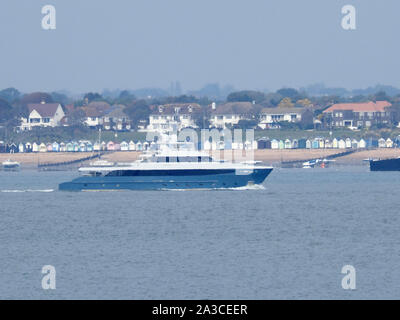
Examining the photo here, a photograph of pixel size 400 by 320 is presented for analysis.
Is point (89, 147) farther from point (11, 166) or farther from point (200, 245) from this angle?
point (200, 245)

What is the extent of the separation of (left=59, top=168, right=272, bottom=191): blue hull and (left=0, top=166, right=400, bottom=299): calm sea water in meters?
0.98

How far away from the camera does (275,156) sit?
179m

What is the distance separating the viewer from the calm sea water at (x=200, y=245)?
41.5 metres

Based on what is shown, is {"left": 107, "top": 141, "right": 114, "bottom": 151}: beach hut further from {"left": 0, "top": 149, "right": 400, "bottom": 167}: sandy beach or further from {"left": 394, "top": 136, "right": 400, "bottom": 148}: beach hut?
{"left": 394, "top": 136, "right": 400, "bottom": 148}: beach hut

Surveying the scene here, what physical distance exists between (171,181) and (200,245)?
107 ft

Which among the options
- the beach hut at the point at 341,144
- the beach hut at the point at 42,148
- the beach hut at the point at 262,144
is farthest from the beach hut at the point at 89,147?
the beach hut at the point at 341,144

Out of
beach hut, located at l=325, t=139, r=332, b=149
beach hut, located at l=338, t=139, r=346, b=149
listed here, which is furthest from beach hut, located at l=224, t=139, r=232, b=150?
beach hut, located at l=338, t=139, r=346, b=149

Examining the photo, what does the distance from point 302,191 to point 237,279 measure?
52.8 metres

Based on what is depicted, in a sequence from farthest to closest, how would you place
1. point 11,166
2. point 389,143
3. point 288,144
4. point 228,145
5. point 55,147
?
point 55,147 → point 288,144 → point 389,143 → point 228,145 → point 11,166

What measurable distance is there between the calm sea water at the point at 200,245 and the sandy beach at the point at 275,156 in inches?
3510

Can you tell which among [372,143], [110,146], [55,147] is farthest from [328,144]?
[55,147]

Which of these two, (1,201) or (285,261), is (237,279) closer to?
(285,261)

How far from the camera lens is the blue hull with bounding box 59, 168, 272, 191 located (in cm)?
8575

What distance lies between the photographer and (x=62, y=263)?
48.1m
